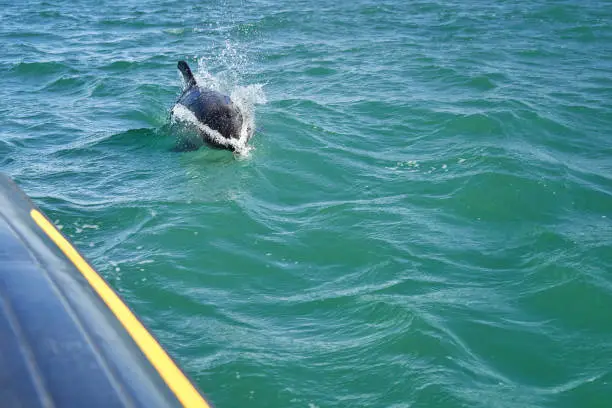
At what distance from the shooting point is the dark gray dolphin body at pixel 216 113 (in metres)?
8.45

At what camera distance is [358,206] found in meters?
7.20

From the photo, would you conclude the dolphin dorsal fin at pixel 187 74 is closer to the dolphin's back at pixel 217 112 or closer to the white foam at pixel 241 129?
the white foam at pixel 241 129

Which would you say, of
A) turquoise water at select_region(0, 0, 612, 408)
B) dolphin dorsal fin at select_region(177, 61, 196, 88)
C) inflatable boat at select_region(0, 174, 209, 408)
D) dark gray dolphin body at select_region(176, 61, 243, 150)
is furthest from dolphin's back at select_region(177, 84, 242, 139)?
inflatable boat at select_region(0, 174, 209, 408)

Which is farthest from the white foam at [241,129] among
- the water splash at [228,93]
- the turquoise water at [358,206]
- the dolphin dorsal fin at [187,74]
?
the dolphin dorsal fin at [187,74]

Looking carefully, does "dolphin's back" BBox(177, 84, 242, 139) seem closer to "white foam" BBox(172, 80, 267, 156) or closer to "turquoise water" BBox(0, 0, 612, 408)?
"white foam" BBox(172, 80, 267, 156)

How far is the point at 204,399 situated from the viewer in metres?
3.32

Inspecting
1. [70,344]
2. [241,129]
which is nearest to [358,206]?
[241,129]

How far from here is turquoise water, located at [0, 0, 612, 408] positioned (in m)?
4.87

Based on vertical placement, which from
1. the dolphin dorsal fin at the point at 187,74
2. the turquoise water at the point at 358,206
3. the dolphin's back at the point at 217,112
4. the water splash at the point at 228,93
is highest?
the dolphin dorsal fin at the point at 187,74

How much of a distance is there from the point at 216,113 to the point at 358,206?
2323 millimetres

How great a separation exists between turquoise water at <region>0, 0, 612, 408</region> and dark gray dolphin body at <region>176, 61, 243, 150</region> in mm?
273

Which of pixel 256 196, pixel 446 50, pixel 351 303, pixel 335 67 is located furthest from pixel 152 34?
pixel 351 303

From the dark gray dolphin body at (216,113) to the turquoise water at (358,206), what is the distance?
27cm

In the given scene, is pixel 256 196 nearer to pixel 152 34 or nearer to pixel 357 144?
pixel 357 144
